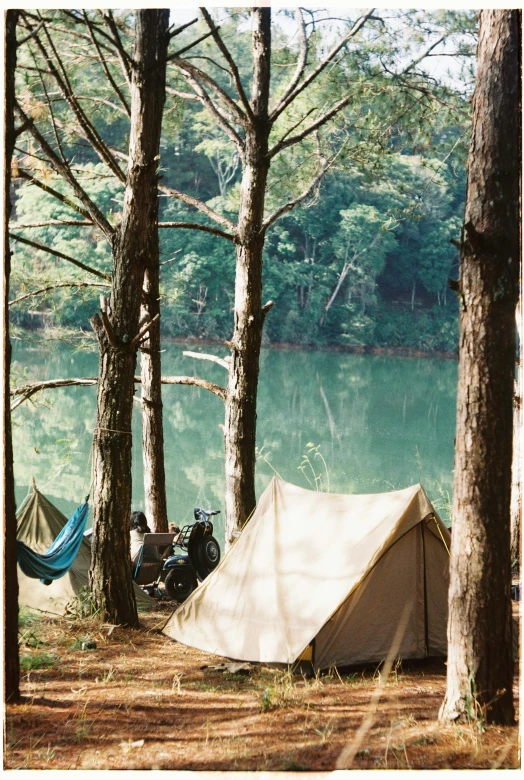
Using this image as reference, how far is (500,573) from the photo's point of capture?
308cm

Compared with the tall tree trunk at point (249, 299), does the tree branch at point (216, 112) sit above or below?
above

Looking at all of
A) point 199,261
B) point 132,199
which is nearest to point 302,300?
point 199,261

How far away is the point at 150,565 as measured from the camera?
5781mm

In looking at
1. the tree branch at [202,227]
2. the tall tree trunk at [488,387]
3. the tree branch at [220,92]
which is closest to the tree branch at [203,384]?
the tree branch at [202,227]

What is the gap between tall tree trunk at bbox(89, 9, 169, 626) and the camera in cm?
459

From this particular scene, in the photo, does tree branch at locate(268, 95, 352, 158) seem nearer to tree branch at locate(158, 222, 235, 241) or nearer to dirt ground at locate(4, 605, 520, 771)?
tree branch at locate(158, 222, 235, 241)

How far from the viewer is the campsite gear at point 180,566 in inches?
227

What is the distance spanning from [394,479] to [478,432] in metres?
13.0

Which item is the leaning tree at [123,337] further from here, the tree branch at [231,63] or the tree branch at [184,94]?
the tree branch at [184,94]

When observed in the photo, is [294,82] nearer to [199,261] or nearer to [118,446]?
[118,446]

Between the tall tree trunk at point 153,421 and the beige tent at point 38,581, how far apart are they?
4.48 ft

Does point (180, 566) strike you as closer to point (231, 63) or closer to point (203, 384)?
point (203, 384)

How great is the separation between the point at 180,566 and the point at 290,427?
14.7 m

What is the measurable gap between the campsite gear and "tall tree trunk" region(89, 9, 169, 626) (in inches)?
42.1
